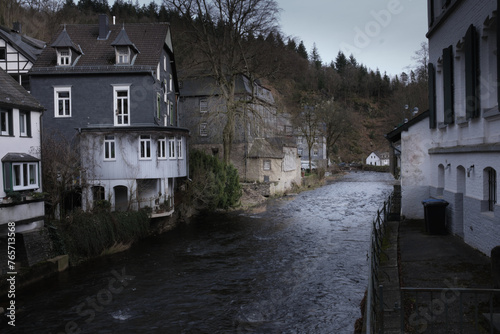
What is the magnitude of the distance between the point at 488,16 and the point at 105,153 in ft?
61.4

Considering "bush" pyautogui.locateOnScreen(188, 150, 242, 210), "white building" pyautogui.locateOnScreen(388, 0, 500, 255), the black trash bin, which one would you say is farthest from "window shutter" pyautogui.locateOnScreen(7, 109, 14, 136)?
"white building" pyautogui.locateOnScreen(388, 0, 500, 255)

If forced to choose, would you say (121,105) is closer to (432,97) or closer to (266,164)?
(432,97)

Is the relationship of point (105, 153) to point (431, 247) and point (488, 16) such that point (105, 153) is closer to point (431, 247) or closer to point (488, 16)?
point (431, 247)

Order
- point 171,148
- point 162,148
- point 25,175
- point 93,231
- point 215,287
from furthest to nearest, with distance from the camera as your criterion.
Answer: point 171,148
point 162,148
point 93,231
point 25,175
point 215,287

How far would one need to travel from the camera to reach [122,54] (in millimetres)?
24984

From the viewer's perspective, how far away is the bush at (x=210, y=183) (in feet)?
92.6

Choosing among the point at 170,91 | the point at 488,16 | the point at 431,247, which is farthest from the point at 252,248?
the point at 170,91

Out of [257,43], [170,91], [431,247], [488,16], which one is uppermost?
[257,43]

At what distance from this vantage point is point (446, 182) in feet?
45.3

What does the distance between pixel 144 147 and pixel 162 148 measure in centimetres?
103

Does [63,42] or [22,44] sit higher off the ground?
[22,44]

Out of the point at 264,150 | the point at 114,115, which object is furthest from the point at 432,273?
the point at 264,150

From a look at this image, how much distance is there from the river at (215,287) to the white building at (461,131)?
139 inches

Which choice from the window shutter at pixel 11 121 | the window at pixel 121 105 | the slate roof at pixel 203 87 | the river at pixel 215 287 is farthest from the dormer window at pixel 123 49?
the slate roof at pixel 203 87
